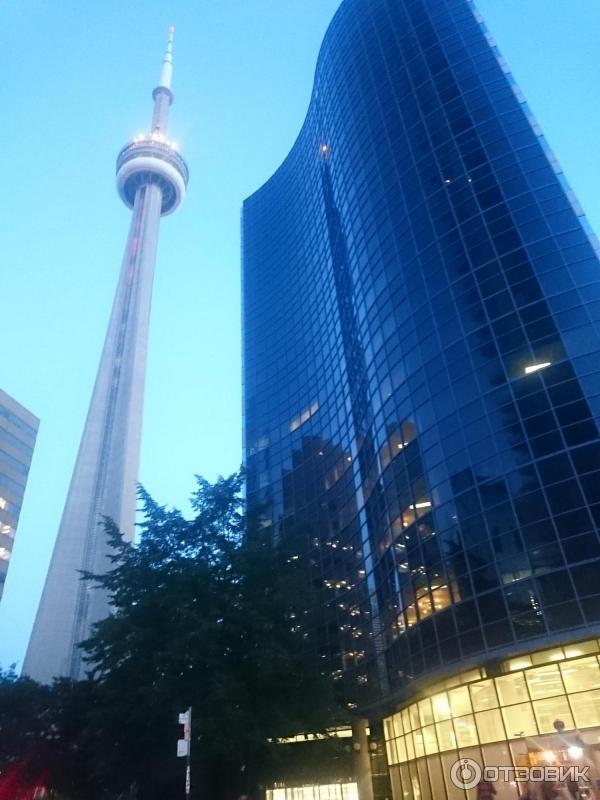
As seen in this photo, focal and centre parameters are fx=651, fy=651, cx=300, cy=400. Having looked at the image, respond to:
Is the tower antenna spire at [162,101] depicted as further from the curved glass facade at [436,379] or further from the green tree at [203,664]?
the green tree at [203,664]

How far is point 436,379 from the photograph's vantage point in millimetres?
38719

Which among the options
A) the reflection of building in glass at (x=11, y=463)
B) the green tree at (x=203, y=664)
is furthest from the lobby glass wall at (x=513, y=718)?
the reflection of building in glass at (x=11, y=463)

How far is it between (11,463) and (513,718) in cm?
8552

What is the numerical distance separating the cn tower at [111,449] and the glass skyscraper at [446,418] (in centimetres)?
4456

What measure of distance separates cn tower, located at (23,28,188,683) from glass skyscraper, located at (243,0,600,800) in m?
44.6
